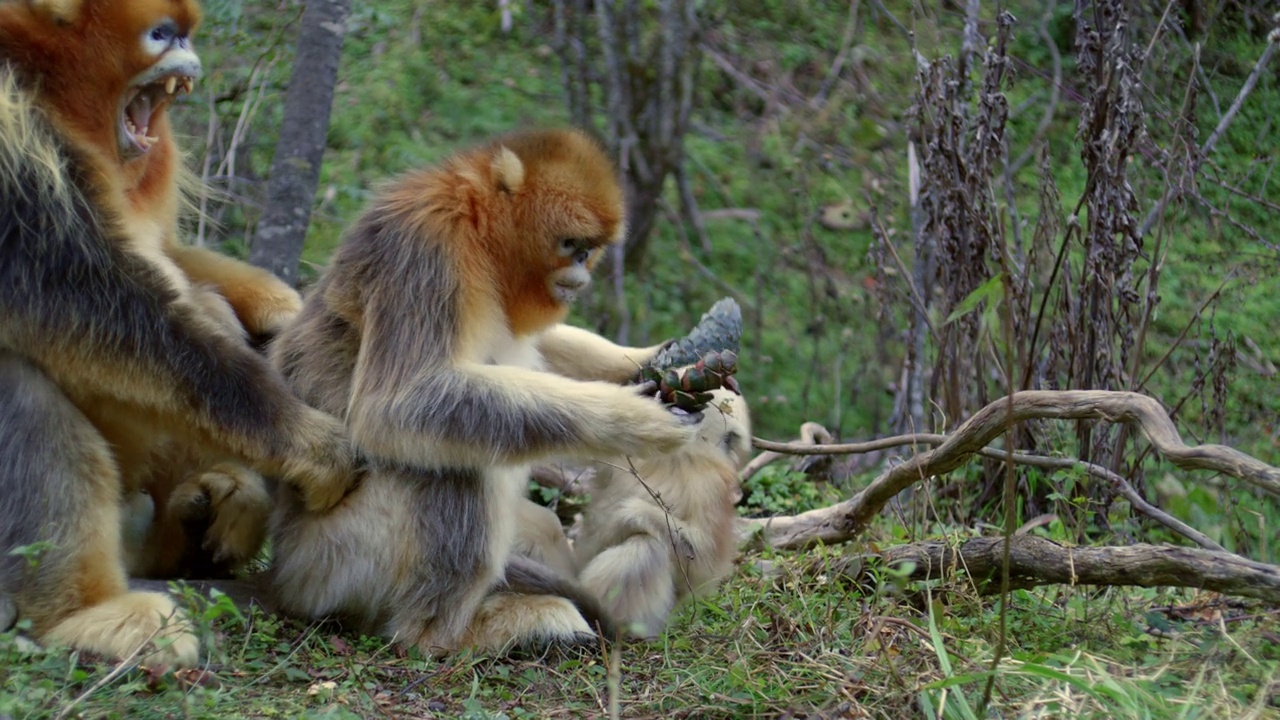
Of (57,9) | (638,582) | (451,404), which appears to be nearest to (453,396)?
(451,404)

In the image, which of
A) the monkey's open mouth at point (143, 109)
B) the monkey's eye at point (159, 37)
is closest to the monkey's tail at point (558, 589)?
the monkey's open mouth at point (143, 109)

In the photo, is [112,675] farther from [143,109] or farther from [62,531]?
[143,109]

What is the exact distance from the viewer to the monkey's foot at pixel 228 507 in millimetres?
3992

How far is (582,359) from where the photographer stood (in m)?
4.76

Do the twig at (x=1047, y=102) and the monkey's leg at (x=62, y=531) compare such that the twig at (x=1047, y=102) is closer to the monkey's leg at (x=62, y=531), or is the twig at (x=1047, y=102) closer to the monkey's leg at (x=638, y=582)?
the monkey's leg at (x=638, y=582)

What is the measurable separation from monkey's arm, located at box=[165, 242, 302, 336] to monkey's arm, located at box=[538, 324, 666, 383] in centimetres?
99

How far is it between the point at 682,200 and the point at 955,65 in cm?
450

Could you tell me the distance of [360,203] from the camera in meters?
8.34

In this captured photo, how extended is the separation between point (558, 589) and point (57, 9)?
2.42 m

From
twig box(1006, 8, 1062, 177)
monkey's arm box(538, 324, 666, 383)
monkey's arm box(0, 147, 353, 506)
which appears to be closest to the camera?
monkey's arm box(0, 147, 353, 506)

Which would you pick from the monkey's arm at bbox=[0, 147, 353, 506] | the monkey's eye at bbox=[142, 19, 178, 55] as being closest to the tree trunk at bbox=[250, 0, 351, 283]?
the monkey's eye at bbox=[142, 19, 178, 55]

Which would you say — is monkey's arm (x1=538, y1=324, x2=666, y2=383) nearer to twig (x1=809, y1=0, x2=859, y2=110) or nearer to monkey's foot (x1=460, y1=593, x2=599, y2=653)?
monkey's foot (x1=460, y1=593, x2=599, y2=653)

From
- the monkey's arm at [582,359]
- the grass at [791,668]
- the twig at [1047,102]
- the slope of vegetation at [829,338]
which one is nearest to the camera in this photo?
the grass at [791,668]

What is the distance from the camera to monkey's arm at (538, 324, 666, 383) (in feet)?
15.6
